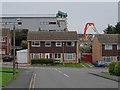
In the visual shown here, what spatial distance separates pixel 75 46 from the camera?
284 feet

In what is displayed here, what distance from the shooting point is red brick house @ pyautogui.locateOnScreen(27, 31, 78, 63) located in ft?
281

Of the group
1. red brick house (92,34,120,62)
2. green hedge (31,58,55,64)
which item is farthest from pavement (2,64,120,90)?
red brick house (92,34,120,62)

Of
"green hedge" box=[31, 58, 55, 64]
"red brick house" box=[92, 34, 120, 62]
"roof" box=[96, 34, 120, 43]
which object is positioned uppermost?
"roof" box=[96, 34, 120, 43]

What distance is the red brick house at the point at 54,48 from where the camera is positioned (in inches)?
3369

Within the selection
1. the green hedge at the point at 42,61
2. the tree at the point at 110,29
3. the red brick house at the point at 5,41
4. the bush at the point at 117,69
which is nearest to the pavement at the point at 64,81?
the bush at the point at 117,69

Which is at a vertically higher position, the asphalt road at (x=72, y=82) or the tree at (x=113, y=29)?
the tree at (x=113, y=29)

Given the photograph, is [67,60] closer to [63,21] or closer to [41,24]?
[41,24]

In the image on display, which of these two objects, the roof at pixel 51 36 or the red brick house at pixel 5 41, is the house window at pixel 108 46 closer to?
the roof at pixel 51 36

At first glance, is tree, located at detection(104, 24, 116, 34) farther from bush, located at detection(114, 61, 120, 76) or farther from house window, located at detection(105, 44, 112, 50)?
bush, located at detection(114, 61, 120, 76)

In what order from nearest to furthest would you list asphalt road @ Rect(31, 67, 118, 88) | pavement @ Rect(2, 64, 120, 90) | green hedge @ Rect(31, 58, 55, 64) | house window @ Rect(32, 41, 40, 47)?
asphalt road @ Rect(31, 67, 118, 88), pavement @ Rect(2, 64, 120, 90), green hedge @ Rect(31, 58, 55, 64), house window @ Rect(32, 41, 40, 47)

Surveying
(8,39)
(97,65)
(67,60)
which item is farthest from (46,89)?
(8,39)

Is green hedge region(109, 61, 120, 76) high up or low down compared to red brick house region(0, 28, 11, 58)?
down

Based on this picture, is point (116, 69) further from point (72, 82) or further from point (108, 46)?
point (108, 46)

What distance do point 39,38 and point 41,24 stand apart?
5461cm
